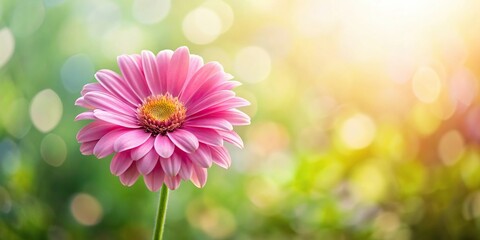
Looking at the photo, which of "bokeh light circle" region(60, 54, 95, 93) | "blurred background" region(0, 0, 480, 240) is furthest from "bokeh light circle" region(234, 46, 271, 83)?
"bokeh light circle" region(60, 54, 95, 93)

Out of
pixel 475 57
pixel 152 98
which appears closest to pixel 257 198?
pixel 475 57

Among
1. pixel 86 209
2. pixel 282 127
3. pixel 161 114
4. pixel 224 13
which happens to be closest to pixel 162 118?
pixel 161 114

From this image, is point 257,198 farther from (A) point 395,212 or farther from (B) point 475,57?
(B) point 475,57

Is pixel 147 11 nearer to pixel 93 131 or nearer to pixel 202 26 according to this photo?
pixel 202 26

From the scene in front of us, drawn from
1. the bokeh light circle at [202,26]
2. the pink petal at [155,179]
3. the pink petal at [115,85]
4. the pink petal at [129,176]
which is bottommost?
the pink petal at [155,179]

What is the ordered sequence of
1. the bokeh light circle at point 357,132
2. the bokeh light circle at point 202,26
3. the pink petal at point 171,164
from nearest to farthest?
the pink petal at point 171,164
the bokeh light circle at point 357,132
the bokeh light circle at point 202,26

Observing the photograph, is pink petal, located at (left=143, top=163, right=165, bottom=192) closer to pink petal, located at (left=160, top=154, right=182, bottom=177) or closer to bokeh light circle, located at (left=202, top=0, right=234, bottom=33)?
pink petal, located at (left=160, top=154, right=182, bottom=177)

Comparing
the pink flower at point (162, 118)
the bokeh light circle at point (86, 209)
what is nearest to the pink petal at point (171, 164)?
the pink flower at point (162, 118)

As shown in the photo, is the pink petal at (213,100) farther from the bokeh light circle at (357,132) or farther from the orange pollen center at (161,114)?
the bokeh light circle at (357,132)
